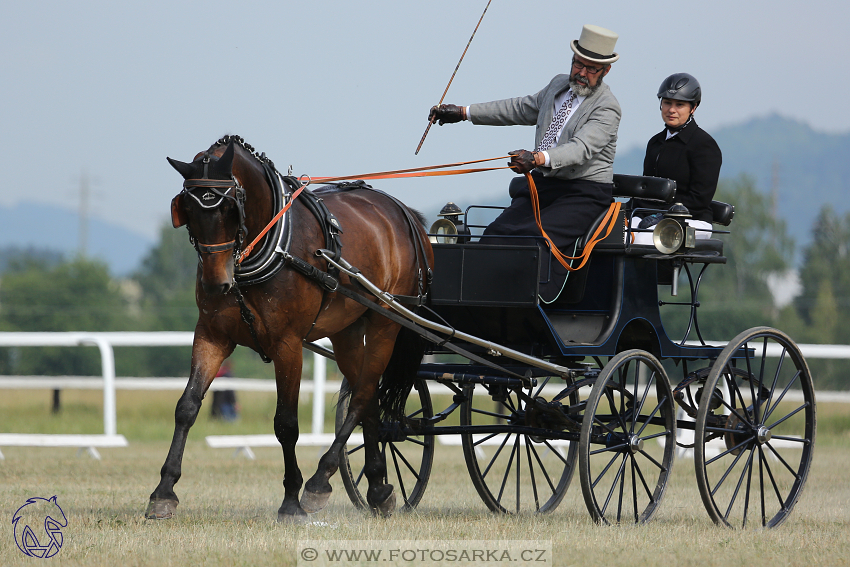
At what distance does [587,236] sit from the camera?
21.2 feet

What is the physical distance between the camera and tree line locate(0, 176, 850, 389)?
37938 mm

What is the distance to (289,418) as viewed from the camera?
19.3ft

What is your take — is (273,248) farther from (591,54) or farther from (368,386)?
(591,54)

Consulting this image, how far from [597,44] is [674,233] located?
121cm

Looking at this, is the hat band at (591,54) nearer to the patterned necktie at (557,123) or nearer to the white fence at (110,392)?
the patterned necktie at (557,123)

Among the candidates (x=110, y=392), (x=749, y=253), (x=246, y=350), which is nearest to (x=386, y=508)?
(x=110, y=392)

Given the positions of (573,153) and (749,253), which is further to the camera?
(749,253)

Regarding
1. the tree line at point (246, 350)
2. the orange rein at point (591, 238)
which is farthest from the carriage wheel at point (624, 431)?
the tree line at point (246, 350)

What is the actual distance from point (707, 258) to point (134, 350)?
126 feet

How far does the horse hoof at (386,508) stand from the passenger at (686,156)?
2.33 m

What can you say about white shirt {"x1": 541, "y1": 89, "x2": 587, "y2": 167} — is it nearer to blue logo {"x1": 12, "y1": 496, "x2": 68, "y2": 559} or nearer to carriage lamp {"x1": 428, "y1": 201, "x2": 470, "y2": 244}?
carriage lamp {"x1": 428, "y1": 201, "x2": 470, "y2": 244}

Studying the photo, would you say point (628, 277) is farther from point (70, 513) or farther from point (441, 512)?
point (70, 513)

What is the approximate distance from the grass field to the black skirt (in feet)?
4.76

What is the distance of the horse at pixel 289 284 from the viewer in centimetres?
532
